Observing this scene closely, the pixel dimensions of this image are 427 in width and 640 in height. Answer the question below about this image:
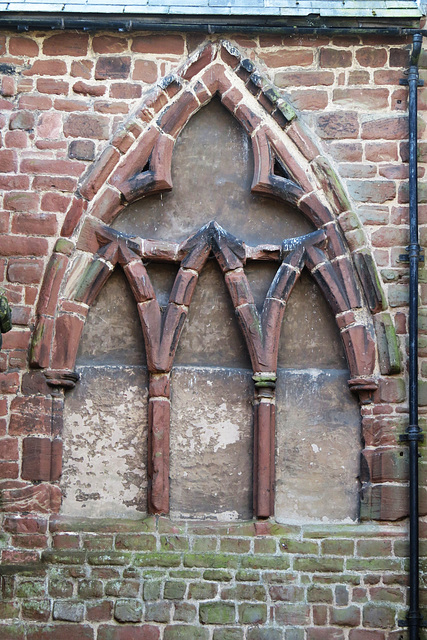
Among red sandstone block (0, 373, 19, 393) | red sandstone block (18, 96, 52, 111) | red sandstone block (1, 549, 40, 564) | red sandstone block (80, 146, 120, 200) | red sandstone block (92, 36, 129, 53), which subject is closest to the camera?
red sandstone block (1, 549, 40, 564)

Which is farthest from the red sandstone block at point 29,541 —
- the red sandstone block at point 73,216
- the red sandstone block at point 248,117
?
the red sandstone block at point 248,117

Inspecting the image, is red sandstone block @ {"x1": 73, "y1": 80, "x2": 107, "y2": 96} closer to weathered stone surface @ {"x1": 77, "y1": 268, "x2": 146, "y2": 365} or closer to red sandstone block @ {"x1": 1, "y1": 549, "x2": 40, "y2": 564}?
weathered stone surface @ {"x1": 77, "y1": 268, "x2": 146, "y2": 365}

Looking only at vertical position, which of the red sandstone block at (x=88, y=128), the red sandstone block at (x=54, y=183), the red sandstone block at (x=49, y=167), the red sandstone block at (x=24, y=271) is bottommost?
the red sandstone block at (x=24, y=271)

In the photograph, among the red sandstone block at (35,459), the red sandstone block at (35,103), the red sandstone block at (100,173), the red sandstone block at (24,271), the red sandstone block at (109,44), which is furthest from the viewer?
the red sandstone block at (109,44)

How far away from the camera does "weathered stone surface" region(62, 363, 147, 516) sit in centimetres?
661

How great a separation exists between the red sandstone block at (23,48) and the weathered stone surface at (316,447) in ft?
10.7

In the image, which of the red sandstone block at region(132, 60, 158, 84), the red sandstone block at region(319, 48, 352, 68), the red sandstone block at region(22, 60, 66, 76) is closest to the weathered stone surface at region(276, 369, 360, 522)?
the red sandstone block at region(319, 48, 352, 68)

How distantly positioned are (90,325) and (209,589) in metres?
2.22

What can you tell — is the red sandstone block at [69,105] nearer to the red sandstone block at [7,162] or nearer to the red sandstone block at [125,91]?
the red sandstone block at [125,91]

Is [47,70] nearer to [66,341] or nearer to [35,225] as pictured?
[35,225]

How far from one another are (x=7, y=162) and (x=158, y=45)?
1.55 m

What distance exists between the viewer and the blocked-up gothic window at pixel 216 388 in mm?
6613

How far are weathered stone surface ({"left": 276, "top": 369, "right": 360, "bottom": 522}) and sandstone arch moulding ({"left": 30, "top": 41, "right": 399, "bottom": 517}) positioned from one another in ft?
0.48

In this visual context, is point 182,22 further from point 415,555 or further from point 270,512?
point 415,555
